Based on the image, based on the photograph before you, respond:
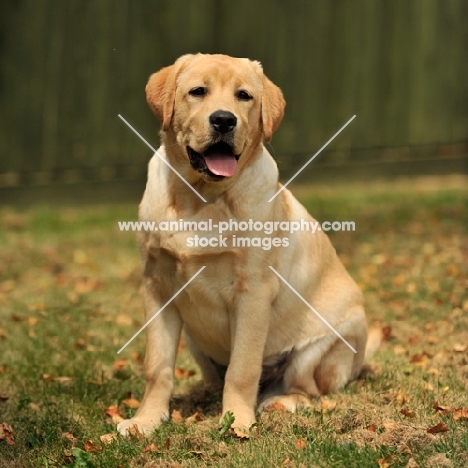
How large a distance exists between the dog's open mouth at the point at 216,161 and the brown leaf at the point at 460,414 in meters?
1.40

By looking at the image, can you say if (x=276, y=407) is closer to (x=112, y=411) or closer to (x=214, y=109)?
(x=112, y=411)

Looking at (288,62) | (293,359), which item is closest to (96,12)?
(288,62)

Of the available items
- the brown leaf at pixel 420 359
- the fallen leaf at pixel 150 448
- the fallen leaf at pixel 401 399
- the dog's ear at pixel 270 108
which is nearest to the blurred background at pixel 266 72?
the brown leaf at pixel 420 359

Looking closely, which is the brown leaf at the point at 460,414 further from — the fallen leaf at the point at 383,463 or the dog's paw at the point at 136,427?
the dog's paw at the point at 136,427

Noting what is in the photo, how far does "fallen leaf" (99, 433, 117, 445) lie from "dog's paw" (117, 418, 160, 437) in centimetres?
6

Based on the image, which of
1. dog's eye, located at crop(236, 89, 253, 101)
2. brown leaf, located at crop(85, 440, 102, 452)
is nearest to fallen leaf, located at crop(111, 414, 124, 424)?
brown leaf, located at crop(85, 440, 102, 452)

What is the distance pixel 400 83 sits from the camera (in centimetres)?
1017

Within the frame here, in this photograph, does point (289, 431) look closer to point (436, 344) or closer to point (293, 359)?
point (293, 359)

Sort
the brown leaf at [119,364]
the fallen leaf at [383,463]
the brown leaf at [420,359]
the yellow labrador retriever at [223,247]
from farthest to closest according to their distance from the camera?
the brown leaf at [119,364], the brown leaf at [420,359], the yellow labrador retriever at [223,247], the fallen leaf at [383,463]

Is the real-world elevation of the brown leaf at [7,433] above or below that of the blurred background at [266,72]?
below

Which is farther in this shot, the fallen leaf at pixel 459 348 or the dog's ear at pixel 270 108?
the fallen leaf at pixel 459 348

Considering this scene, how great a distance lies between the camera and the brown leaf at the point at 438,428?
318 centimetres

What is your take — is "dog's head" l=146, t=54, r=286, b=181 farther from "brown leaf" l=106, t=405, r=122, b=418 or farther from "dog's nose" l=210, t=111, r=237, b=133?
"brown leaf" l=106, t=405, r=122, b=418

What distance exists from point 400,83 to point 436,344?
19.4 feet
